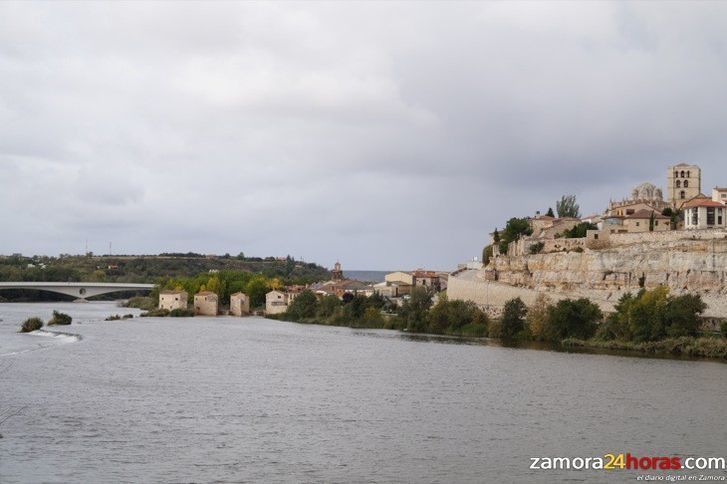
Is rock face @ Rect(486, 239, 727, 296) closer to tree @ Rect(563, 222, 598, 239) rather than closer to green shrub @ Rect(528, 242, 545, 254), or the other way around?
green shrub @ Rect(528, 242, 545, 254)

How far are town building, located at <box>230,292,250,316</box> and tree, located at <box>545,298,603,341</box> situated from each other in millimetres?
38309

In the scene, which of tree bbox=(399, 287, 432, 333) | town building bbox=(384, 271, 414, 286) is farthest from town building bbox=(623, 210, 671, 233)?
town building bbox=(384, 271, 414, 286)

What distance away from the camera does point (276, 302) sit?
2867 inches

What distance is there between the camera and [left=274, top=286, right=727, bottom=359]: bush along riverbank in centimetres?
3519

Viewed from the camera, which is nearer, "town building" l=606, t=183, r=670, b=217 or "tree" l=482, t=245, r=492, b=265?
"town building" l=606, t=183, r=670, b=217

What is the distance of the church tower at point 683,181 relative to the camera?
193ft

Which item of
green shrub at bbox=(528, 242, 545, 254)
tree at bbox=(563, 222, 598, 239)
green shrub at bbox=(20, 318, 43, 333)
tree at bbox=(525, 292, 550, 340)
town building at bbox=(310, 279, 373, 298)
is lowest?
green shrub at bbox=(20, 318, 43, 333)

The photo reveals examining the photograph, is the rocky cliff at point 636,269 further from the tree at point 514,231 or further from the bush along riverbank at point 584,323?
the tree at point 514,231

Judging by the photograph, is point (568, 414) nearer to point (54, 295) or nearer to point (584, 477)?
point (584, 477)

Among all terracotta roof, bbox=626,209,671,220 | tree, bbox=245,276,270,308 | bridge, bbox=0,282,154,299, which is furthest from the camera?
bridge, bbox=0,282,154,299

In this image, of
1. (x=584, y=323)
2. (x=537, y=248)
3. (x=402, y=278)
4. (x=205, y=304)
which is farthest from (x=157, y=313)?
(x=584, y=323)

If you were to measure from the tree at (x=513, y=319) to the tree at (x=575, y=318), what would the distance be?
334 centimetres

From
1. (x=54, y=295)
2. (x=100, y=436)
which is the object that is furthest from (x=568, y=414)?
(x=54, y=295)

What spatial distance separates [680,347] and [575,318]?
20.7 ft
